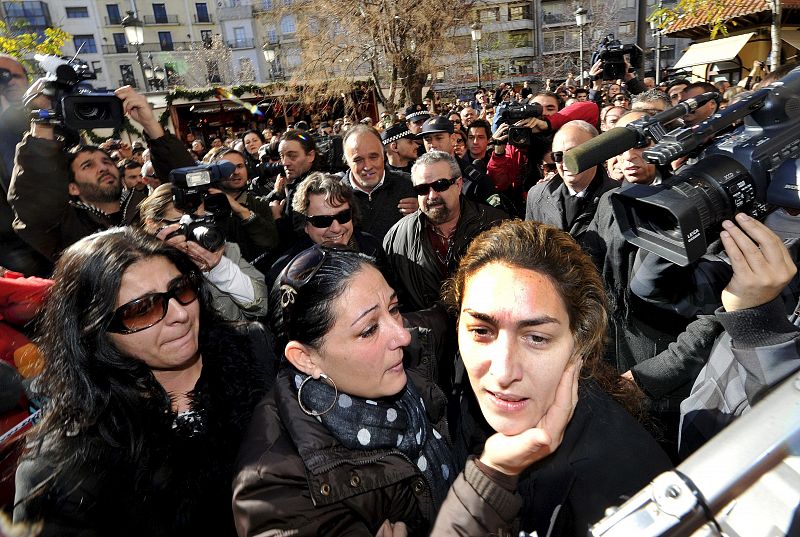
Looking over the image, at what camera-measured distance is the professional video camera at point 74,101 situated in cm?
269

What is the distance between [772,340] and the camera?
50.3 inches

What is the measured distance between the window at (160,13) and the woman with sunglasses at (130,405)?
53.8 metres

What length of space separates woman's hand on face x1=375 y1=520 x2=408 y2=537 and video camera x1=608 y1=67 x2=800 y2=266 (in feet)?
3.74

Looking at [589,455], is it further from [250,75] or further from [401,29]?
[250,75]

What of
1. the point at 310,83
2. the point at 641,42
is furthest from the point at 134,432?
the point at 310,83

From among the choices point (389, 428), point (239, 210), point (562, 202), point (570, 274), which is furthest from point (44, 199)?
point (562, 202)

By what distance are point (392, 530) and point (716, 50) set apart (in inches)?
749

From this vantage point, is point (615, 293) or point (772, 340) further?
point (615, 293)

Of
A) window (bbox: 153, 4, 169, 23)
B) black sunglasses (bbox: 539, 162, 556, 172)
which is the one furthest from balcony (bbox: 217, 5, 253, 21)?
black sunglasses (bbox: 539, 162, 556, 172)

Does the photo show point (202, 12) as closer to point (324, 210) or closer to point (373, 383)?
point (324, 210)

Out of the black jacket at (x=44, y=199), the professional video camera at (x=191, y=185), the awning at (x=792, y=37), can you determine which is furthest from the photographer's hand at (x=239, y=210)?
the awning at (x=792, y=37)

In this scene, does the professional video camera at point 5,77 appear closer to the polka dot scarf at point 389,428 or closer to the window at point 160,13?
the polka dot scarf at point 389,428

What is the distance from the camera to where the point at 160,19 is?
4556cm

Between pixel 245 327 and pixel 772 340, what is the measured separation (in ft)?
6.22
